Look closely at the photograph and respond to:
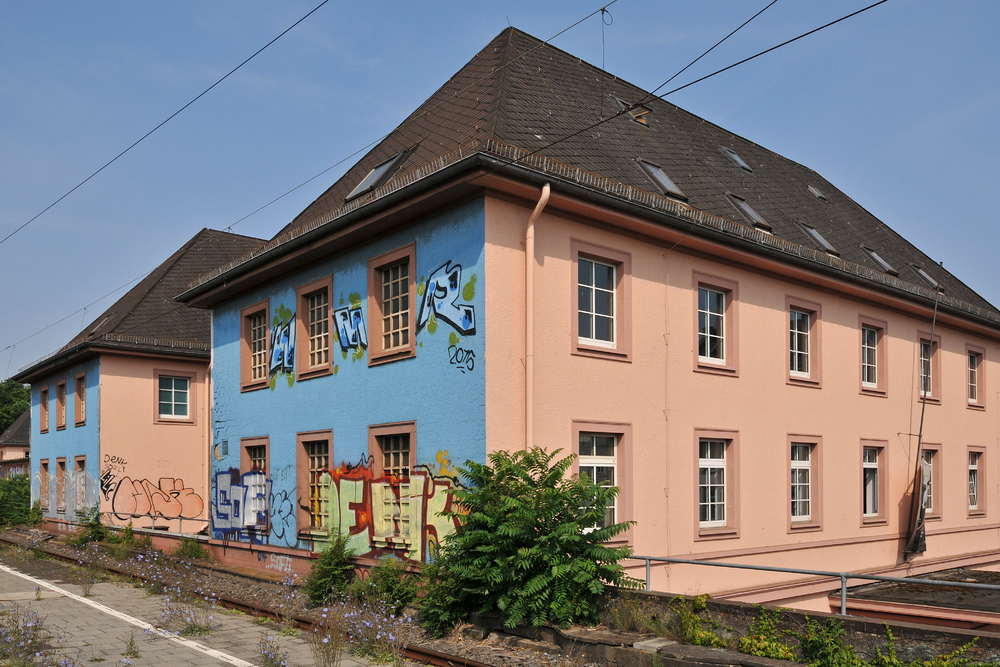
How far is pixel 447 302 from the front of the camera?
1250cm

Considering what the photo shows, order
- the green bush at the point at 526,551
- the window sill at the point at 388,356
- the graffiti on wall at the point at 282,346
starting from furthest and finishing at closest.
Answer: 1. the graffiti on wall at the point at 282,346
2. the window sill at the point at 388,356
3. the green bush at the point at 526,551

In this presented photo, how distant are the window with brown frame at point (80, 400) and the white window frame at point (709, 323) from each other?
18995mm

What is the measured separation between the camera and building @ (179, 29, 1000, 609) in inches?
482

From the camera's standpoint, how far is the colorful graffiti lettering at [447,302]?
12086 millimetres

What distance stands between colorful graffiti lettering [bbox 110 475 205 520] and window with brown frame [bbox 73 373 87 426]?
255cm

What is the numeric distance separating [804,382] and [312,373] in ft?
29.0

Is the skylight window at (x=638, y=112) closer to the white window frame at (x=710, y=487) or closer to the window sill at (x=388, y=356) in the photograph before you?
the white window frame at (x=710, y=487)

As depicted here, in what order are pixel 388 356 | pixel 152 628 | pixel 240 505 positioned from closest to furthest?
pixel 152 628, pixel 388 356, pixel 240 505

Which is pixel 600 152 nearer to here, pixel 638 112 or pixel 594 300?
pixel 594 300

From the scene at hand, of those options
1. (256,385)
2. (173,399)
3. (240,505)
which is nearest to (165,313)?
(173,399)

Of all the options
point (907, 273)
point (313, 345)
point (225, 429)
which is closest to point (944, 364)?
point (907, 273)

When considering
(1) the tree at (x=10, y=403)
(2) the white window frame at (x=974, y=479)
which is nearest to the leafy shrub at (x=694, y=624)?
(2) the white window frame at (x=974, y=479)

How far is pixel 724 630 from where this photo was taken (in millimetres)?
8922

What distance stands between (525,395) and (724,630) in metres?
4.13
